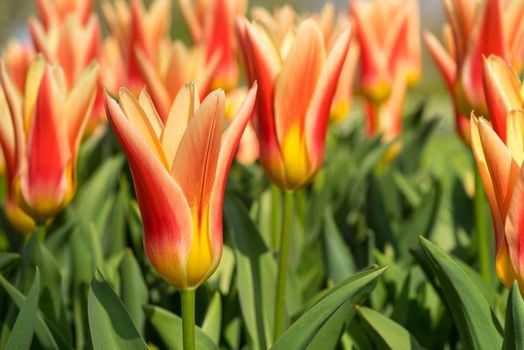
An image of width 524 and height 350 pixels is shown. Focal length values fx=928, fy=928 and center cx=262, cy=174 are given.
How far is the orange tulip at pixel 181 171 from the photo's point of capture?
104cm

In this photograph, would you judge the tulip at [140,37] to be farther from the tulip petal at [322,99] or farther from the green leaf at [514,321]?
the green leaf at [514,321]

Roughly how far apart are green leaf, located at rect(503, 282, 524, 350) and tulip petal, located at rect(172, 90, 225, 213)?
38 cm

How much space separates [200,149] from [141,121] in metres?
0.09

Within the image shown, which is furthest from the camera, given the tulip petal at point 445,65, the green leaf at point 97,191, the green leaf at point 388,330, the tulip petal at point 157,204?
the green leaf at point 97,191

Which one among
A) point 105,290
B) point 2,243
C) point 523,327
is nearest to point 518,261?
point 523,327

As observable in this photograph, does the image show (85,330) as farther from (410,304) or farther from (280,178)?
(410,304)

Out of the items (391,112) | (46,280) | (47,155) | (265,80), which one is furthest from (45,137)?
(391,112)

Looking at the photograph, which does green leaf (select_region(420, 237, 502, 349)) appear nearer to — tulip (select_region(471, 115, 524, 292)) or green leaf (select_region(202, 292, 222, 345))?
tulip (select_region(471, 115, 524, 292))

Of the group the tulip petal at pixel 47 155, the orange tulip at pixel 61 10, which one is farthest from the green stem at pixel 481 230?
the orange tulip at pixel 61 10

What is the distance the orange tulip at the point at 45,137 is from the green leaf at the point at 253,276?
0.29 meters

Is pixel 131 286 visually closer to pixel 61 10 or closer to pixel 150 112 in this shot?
pixel 150 112

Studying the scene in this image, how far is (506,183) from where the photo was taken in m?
1.10

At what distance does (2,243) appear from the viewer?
2365 millimetres

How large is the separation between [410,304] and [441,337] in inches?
3.1
